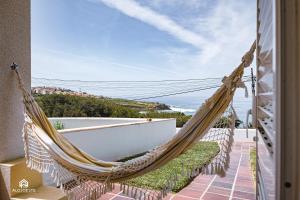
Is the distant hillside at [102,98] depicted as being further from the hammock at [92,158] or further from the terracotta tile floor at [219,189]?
the hammock at [92,158]

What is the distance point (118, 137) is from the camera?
4.14 metres

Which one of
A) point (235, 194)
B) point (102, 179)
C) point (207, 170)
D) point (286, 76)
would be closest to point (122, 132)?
point (235, 194)

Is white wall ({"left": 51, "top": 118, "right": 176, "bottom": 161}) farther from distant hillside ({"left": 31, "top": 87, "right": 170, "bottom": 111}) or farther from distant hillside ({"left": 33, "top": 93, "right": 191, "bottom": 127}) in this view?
distant hillside ({"left": 33, "top": 93, "right": 191, "bottom": 127})

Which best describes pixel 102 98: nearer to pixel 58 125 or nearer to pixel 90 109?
pixel 90 109

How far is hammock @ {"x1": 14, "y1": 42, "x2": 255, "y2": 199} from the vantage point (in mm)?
1077

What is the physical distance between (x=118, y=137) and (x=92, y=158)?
8.64 ft

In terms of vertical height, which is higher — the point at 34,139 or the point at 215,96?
the point at 215,96

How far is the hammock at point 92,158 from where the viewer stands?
1.08 meters

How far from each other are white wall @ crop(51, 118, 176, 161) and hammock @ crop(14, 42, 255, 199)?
1360 mm

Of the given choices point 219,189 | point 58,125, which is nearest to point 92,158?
point 219,189

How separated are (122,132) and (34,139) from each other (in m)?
2.65

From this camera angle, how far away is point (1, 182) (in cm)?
167

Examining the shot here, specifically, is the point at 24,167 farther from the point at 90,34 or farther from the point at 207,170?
the point at 90,34

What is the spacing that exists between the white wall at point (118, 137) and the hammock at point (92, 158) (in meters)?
1.36
